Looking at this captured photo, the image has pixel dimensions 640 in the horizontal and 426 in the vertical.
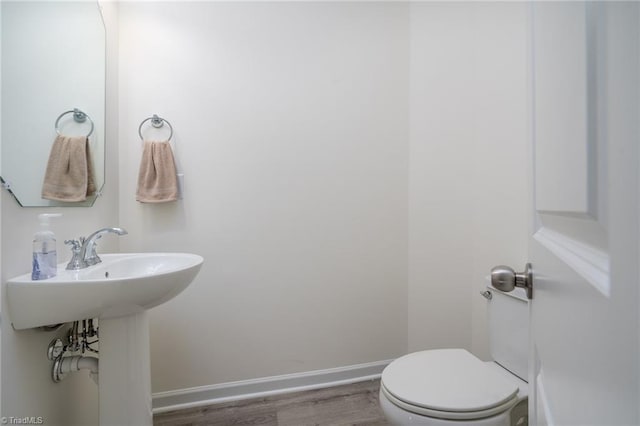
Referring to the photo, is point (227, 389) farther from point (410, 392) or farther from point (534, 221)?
point (534, 221)

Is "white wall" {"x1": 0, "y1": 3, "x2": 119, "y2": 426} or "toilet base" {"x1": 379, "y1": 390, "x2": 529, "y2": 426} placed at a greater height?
"white wall" {"x1": 0, "y1": 3, "x2": 119, "y2": 426}

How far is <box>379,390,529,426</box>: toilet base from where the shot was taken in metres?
0.89

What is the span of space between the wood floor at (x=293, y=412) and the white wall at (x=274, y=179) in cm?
14

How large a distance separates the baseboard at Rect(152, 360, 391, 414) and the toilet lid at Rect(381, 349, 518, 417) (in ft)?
2.50


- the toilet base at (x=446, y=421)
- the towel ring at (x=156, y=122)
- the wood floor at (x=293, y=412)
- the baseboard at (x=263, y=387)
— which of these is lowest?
the wood floor at (x=293, y=412)

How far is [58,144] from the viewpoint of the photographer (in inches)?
41.4

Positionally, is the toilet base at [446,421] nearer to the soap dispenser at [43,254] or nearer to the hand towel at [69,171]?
the soap dispenser at [43,254]

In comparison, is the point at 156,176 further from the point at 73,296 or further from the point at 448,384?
the point at 448,384

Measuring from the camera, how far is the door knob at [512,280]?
50 cm

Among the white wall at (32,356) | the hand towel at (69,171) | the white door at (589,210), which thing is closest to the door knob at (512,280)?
the white door at (589,210)

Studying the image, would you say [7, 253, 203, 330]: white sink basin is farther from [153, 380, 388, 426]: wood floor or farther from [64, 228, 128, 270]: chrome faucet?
[153, 380, 388, 426]: wood floor

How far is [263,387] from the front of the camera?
169cm

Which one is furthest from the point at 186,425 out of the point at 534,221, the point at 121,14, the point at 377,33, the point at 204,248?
the point at 377,33

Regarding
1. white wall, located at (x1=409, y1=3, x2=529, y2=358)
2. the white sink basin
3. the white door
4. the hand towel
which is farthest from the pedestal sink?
white wall, located at (x1=409, y1=3, x2=529, y2=358)
